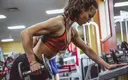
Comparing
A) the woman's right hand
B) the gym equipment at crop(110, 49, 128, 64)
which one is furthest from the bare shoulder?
the gym equipment at crop(110, 49, 128, 64)

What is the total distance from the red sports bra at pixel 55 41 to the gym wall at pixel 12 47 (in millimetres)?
15538

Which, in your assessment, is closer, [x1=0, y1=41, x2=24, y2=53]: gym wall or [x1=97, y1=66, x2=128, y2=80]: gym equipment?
[x1=97, y1=66, x2=128, y2=80]: gym equipment

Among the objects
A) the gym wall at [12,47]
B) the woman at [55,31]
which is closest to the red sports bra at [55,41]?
the woman at [55,31]

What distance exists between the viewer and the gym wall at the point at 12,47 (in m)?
17.3

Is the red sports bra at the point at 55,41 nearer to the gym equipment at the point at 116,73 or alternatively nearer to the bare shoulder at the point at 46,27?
the bare shoulder at the point at 46,27

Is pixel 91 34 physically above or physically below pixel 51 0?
below

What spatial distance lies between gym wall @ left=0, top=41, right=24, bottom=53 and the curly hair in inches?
614

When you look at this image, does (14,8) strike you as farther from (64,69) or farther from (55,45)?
(55,45)

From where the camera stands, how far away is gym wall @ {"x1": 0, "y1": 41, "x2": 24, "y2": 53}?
681 inches

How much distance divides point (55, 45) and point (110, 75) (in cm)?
61

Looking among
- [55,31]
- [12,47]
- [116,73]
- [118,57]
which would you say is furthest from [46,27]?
[12,47]

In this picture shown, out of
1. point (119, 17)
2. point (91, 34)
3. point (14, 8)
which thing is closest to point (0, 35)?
point (14, 8)

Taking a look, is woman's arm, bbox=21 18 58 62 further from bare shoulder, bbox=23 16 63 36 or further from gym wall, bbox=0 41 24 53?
gym wall, bbox=0 41 24 53

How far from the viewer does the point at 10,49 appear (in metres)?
17.5
